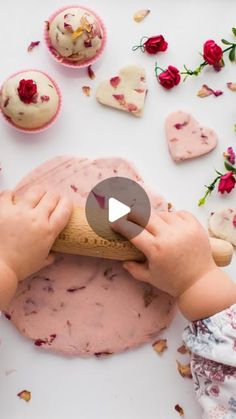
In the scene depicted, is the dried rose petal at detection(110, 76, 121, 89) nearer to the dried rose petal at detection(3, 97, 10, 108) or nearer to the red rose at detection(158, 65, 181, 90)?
the red rose at detection(158, 65, 181, 90)

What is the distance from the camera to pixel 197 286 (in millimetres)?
1234

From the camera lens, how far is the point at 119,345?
4.35 ft

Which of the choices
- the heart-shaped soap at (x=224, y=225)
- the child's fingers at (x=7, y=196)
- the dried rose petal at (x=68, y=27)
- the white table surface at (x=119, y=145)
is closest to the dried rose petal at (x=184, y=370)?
the white table surface at (x=119, y=145)

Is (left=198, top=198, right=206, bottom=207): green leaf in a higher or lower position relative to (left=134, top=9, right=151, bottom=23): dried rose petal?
lower

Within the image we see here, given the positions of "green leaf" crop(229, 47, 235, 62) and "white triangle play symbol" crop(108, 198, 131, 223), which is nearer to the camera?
"white triangle play symbol" crop(108, 198, 131, 223)

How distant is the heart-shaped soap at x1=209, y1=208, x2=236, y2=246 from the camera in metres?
1.34

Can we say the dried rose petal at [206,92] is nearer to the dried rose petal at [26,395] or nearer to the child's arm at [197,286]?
the child's arm at [197,286]

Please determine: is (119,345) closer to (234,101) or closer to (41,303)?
(41,303)

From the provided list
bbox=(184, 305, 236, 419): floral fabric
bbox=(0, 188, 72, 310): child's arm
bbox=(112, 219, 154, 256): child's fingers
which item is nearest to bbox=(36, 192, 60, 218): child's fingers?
bbox=(0, 188, 72, 310): child's arm

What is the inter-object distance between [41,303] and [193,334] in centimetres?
29

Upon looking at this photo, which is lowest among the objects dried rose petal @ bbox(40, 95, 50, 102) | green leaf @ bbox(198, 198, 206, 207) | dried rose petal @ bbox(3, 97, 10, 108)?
green leaf @ bbox(198, 198, 206, 207)

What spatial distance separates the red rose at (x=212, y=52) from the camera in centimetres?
136

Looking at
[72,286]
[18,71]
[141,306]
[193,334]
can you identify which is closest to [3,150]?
[18,71]

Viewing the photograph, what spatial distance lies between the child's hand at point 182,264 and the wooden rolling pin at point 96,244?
18mm
